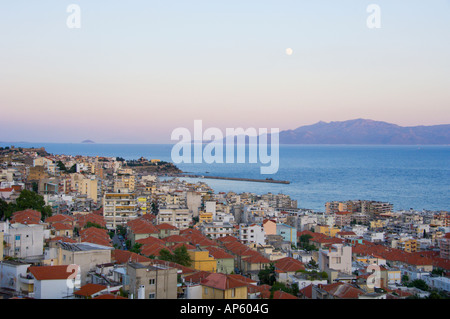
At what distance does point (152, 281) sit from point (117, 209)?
8.64m

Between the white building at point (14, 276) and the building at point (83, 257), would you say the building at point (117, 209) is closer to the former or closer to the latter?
the building at point (83, 257)

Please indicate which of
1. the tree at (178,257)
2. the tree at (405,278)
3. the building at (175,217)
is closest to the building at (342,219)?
the building at (175,217)

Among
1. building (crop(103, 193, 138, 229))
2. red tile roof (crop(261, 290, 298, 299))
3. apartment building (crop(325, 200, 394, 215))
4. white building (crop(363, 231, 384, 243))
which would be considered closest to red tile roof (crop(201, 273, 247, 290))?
red tile roof (crop(261, 290, 298, 299))

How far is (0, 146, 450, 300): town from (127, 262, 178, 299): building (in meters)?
0.01

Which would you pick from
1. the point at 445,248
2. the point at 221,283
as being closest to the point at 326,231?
the point at 445,248

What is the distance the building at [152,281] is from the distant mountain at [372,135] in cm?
10634

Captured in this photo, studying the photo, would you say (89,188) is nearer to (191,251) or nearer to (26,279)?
(191,251)

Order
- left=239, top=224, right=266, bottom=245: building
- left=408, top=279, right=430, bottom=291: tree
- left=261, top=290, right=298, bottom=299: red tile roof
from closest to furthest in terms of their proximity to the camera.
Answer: left=261, top=290, right=298, bottom=299: red tile roof
left=408, top=279, right=430, bottom=291: tree
left=239, top=224, right=266, bottom=245: building

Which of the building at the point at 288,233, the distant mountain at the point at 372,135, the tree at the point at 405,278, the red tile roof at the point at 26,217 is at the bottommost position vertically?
the tree at the point at 405,278

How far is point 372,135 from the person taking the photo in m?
118

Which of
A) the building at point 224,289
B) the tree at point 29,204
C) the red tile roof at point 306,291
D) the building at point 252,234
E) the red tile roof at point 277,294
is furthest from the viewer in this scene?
the building at point 252,234

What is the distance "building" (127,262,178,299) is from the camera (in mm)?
4750

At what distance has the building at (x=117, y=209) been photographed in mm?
13062

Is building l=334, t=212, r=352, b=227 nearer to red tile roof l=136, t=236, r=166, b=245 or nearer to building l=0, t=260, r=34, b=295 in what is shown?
red tile roof l=136, t=236, r=166, b=245
